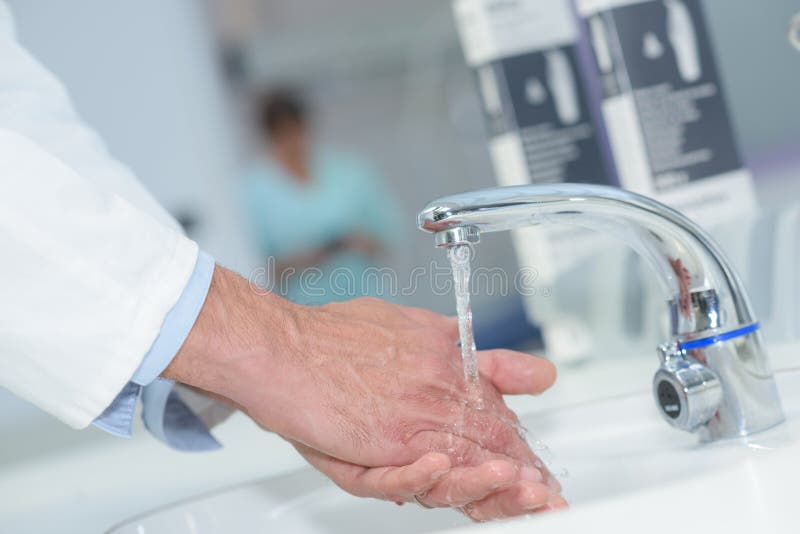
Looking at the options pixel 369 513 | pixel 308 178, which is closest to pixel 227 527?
pixel 369 513

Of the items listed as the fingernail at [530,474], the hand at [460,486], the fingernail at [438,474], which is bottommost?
the fingernail at [530,474]

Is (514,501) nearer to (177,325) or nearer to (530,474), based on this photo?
(530,474)

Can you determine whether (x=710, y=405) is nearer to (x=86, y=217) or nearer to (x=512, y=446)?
(x=512, y=446)

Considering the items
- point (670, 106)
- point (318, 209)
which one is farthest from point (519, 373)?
point (318, 209)

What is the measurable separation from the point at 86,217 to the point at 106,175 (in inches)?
6.6

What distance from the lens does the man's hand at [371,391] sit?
45cm

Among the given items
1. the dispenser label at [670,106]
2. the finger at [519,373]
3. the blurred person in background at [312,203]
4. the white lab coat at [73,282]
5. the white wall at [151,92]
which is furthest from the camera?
the blurred person in background at [312,203]

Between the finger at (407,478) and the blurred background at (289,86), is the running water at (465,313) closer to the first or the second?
the finger at (407,478)

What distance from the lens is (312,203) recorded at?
2.44 m

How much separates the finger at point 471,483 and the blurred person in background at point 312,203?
1.78 metres

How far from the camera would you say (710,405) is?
0.48m

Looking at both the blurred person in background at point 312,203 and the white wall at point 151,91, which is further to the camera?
the blurred person in background at point 312,203

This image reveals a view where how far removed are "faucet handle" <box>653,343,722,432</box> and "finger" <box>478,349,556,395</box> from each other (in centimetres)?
8

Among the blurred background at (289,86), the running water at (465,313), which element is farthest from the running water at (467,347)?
the blurred background at (289,86)
